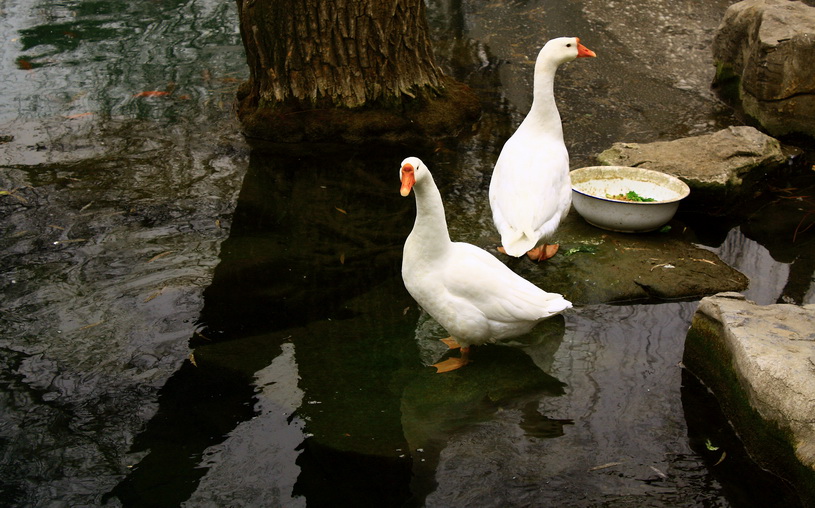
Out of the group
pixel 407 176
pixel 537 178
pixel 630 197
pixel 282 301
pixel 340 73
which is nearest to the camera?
pixel 407 176

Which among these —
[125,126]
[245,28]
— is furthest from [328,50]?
[125,126]

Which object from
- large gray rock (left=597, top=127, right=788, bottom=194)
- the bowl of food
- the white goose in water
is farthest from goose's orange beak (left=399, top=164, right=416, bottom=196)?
large gray rock (left=597, top=127, right=788, bottom=194)

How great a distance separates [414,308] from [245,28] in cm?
349

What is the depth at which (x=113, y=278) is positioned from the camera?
4.57 m

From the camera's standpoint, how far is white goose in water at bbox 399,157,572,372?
12.4 ft

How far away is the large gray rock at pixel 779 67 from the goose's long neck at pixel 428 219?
422 cm

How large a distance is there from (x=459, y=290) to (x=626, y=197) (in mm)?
1946

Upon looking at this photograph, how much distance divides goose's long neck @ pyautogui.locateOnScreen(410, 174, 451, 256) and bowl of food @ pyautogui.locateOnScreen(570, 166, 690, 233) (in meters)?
1.46

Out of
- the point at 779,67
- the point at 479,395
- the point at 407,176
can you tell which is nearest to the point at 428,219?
the point at 407,176

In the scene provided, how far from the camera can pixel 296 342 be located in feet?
13.2

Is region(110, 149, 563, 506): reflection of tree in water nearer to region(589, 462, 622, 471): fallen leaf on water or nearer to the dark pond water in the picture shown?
the dark pond water

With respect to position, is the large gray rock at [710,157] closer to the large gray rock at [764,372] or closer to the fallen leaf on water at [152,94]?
the large gray rock at [764,372]

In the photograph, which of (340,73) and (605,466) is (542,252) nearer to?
(605,466)

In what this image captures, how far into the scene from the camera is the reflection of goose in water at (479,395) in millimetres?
3385
